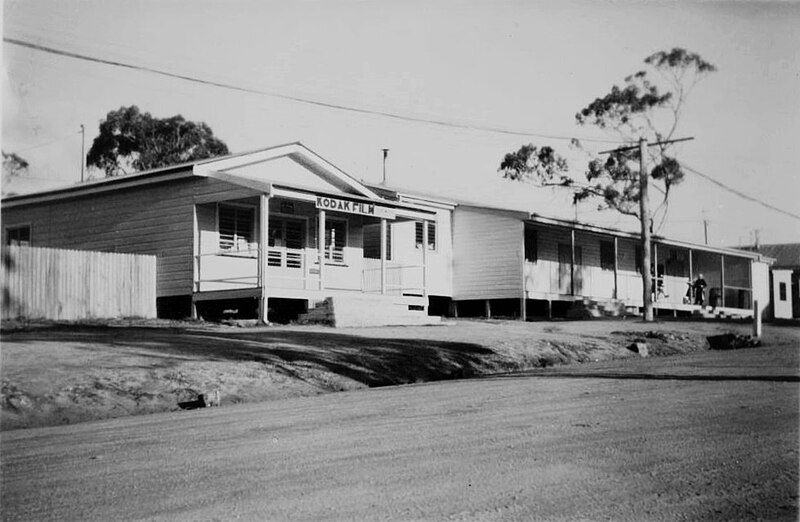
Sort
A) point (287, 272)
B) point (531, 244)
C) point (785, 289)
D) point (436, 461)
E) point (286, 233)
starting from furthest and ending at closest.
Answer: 1. point (785, 289)
2. point (531, 244)
3. point (286, 233)
4. point (287, 272)
5. point (436, 461)

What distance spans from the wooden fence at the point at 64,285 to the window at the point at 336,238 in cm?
688

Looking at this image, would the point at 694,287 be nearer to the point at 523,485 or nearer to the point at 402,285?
the point at 402,285

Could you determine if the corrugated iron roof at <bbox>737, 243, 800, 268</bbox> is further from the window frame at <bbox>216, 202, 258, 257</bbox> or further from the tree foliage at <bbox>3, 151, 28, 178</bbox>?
the tree foliage at <bbox>3, 151, 28, 178</bbox>

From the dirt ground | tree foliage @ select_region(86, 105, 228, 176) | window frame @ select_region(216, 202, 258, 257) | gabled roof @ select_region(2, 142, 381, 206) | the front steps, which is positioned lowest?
the dirt ground

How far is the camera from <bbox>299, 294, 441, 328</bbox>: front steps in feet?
79.4

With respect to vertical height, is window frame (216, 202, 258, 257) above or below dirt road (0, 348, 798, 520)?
above

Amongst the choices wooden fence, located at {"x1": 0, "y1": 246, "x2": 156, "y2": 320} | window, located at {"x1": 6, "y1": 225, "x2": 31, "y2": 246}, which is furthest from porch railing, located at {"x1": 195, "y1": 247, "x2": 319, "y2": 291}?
window, located at {"x1": 6, "y1": 225, "x2": 31, "y2": 246}

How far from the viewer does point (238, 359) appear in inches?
603

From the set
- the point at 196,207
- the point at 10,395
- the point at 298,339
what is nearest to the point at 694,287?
the point at 196,207

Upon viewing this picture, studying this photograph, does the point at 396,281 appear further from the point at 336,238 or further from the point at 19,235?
A: the point at 19,235

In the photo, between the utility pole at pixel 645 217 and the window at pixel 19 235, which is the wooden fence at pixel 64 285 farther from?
the utility pole at pixel 645 217

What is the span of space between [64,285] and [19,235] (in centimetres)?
722

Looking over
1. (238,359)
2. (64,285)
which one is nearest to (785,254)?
(64,285)

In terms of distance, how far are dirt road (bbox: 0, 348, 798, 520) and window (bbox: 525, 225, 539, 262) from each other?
23.8m
